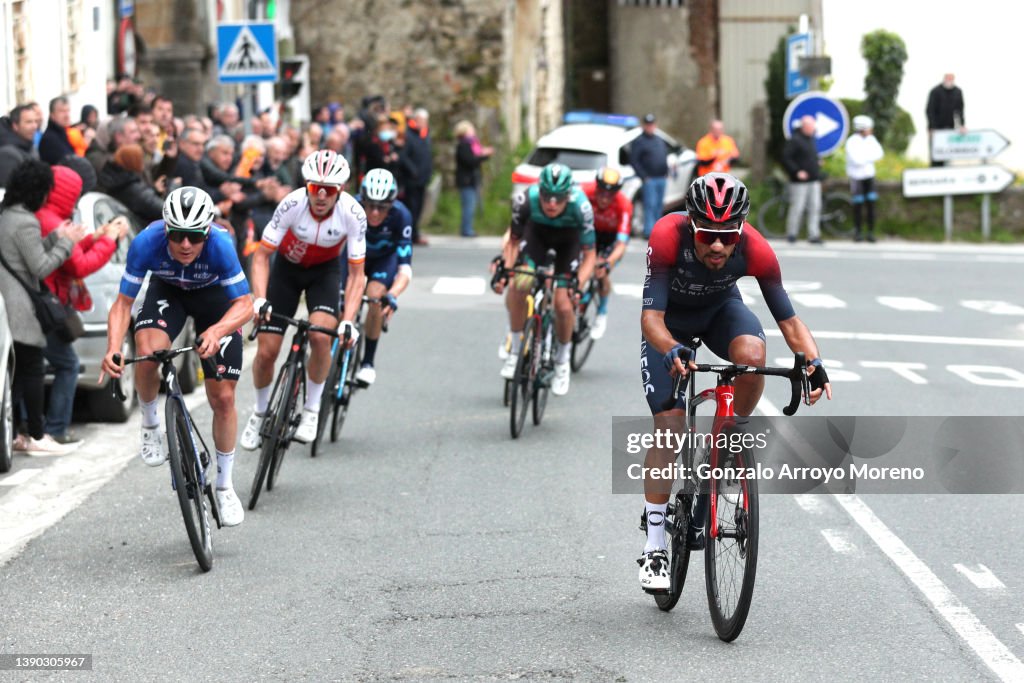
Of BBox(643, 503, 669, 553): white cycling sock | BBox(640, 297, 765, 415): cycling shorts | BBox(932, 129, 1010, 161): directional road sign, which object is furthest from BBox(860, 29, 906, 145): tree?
BBox(643, 503, 669, 553): white cycling sock

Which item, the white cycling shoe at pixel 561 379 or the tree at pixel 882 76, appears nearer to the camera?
the white cycling shoe at pixel 561 379

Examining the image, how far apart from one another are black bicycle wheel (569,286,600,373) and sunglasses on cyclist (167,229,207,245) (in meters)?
6.07

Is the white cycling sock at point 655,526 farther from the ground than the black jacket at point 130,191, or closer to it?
closer to it

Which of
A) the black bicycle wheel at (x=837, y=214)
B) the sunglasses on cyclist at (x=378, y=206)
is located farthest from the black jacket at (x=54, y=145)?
the black bicycle wheel at (x=837, y=214)

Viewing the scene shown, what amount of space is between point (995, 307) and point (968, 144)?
10.2m

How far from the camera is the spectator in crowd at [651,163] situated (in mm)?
27219

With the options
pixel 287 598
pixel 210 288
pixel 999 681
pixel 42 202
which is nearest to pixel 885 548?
pixel 999 681

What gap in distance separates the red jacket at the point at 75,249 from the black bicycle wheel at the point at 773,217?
19.3 metres

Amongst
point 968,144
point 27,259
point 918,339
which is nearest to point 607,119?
point 968,144

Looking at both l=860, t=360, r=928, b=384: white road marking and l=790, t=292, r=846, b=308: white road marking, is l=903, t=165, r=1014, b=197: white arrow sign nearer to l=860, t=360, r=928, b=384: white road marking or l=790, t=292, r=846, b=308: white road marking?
l=790, t=292, r=846, b=308: white road marking

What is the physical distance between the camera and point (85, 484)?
10.4m

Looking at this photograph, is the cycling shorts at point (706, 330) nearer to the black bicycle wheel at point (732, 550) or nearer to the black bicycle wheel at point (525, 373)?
the black bicycle wheel at point (732, 550)

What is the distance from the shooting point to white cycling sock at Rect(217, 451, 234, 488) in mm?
8867

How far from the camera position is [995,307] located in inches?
795
